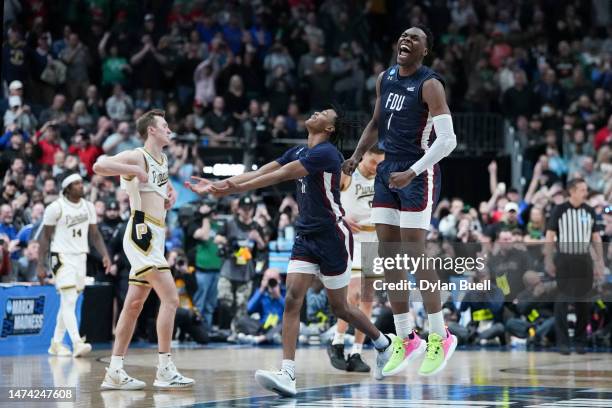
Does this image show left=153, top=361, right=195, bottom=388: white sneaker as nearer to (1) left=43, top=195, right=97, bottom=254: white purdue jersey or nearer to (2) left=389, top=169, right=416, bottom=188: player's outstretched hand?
(2) left=389, top=169, right=416, bottom=188: player's outstretched hand

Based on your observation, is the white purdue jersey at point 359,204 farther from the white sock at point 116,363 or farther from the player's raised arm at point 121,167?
the white sock at point 116,363

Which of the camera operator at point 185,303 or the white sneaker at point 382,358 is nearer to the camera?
the white sneaker at point 382,358

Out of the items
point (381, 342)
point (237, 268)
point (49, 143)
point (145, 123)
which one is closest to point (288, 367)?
point (381, 342)

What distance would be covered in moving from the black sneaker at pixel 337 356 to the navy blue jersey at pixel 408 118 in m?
3.65

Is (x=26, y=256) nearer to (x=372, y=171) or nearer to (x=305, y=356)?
(x=305, y=356)

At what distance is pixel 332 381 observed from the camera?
11.8m

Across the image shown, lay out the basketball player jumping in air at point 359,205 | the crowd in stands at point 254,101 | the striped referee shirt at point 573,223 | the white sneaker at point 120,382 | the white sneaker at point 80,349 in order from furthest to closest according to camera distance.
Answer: the crowd in stands at point 254,101 < the striped referee shirt at point 573,223 < the white sneaker at point 80,349 < the basketball player jumping in air at point 359,205 < the white sneaker at point 120,382

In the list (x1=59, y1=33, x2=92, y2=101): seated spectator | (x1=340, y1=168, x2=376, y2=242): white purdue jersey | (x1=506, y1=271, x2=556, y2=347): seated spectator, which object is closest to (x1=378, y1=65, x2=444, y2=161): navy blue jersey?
(x1=340, y1=168, x2=376, y2=242): white purdue jersey

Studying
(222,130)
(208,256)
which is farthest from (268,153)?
(208,256)

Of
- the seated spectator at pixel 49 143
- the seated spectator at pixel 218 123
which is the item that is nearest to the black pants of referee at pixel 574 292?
the seated spectator at pixel 218 123

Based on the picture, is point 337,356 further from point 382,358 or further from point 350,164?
point 350,164

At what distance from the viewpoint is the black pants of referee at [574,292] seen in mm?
16375

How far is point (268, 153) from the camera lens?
2144 cm

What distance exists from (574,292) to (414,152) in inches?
297
